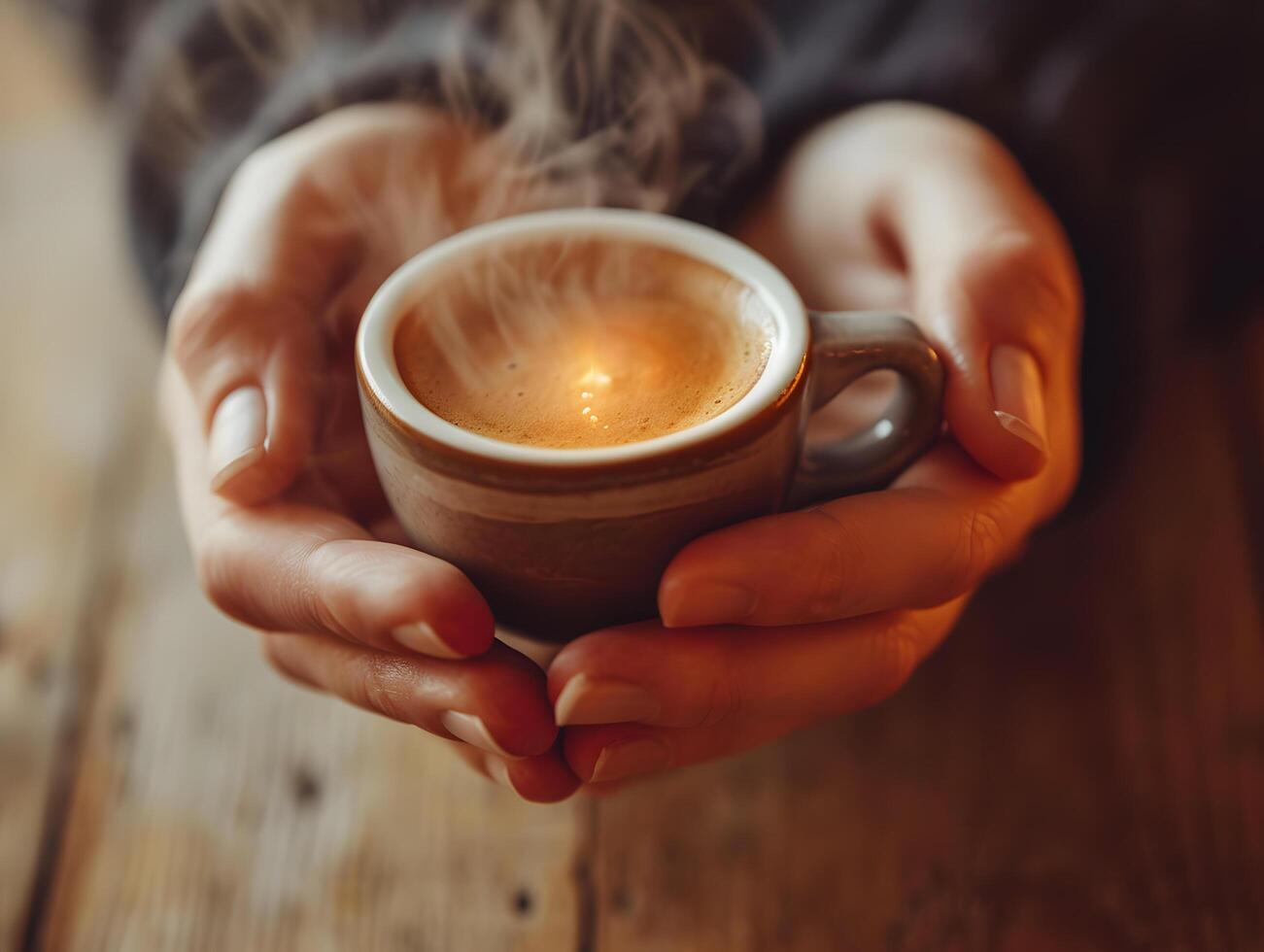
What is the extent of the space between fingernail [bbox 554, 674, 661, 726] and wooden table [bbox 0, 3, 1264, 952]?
0.24 meters

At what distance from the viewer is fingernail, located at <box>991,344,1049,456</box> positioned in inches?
29.4

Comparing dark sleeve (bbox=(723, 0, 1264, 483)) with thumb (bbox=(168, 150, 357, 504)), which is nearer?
thumb (bbox=(168, 150, 357, 504))

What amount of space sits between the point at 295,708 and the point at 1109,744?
730 mm

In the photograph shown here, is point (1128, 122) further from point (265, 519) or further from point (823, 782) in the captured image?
point (265, 519)

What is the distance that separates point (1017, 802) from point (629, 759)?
376 mm

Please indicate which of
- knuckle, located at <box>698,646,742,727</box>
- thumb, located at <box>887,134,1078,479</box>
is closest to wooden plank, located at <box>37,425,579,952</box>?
knuckle, located at <box>698,646,742,727</box>

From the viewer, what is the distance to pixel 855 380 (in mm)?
740

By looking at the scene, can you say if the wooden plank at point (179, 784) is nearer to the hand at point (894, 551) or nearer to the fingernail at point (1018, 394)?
the hand at point (894, 551)

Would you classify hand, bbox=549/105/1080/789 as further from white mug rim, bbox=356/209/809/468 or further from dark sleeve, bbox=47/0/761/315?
dark sleeve, bbox=47/0/761/315

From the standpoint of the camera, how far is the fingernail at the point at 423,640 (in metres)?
0.62

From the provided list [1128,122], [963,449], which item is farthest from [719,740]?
[1128,122]

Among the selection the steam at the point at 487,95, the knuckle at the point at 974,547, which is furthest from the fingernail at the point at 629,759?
the steam at the point at 487,95

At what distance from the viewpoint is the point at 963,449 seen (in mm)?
806

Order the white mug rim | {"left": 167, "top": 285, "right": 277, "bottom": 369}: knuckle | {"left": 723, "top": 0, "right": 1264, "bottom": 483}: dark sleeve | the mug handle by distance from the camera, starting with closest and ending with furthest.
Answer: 1. the white mug rim
2. the mug handle
3. {"left": 167, "top": 285, "right": 277, "bottom": 369}: knuckle
4. {"left": 723, "top": 0, "right": 1264, "bottom": 483}: dark sleeve
